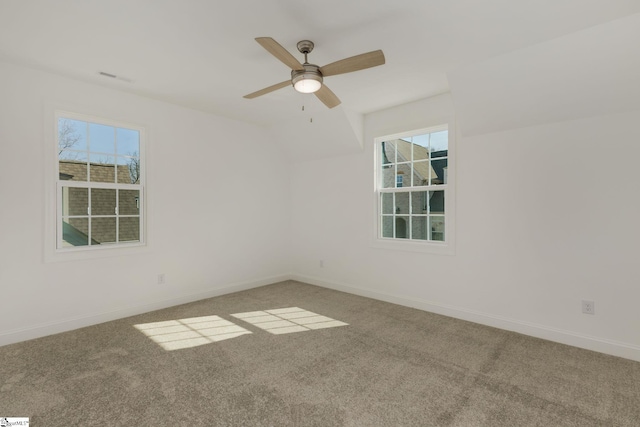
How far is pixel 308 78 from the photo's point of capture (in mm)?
2371

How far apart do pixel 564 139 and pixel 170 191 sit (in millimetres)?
4361

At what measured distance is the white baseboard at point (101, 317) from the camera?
2982 millimetres

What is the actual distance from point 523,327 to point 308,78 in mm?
3119

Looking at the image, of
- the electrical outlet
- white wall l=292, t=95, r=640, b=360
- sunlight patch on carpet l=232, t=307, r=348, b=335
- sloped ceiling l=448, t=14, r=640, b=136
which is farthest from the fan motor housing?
the electrical outlet

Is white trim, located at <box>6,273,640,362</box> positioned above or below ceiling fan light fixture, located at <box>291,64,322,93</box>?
below

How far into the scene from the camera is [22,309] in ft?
9.92

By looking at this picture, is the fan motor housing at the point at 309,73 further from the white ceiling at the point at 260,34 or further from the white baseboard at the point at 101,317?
the white baseboard at the point at 101,317

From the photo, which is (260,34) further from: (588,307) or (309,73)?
(588,307)

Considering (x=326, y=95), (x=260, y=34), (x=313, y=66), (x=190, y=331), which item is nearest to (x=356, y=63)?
(x=313, y=66)

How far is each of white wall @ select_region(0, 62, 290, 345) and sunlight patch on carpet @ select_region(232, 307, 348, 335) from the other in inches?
43.3

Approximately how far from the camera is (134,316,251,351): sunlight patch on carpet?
9.73ft

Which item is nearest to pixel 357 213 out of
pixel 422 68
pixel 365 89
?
pixel 365 89

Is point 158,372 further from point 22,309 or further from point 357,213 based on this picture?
point 357,213

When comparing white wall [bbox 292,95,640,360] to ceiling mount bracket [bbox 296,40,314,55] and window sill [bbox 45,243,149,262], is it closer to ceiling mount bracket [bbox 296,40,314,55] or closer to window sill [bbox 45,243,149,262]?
ceiling mount bracket [bbox 296,40,314,55]
